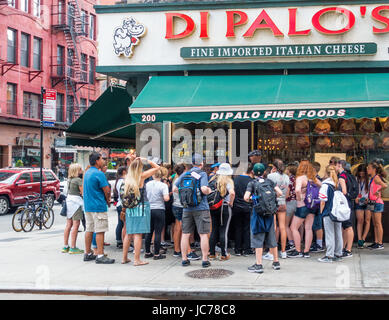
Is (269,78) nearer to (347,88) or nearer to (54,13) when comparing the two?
(347,88)

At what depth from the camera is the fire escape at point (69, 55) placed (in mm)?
38344

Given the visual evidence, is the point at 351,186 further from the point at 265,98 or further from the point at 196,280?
the point at 196,280

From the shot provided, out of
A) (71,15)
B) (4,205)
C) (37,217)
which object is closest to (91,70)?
(71,15)

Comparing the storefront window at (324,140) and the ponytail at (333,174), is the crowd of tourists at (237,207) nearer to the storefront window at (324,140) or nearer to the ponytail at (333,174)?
the ponytail at (333,174)

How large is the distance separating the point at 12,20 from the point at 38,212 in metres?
22.9

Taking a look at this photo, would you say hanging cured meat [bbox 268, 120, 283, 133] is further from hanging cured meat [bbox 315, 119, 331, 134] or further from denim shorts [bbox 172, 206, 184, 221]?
denim shorts [bbox 172, 206, 184, 221]

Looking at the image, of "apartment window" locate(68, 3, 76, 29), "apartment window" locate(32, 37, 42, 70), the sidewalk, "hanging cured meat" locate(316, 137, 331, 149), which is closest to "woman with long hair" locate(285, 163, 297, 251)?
the sidewalk

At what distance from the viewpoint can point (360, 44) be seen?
34.8 ft

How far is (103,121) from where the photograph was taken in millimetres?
13500

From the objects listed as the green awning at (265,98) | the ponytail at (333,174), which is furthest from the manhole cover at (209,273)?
the green awning at (265,98)

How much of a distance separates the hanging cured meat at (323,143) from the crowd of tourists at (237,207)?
48.5 inches
